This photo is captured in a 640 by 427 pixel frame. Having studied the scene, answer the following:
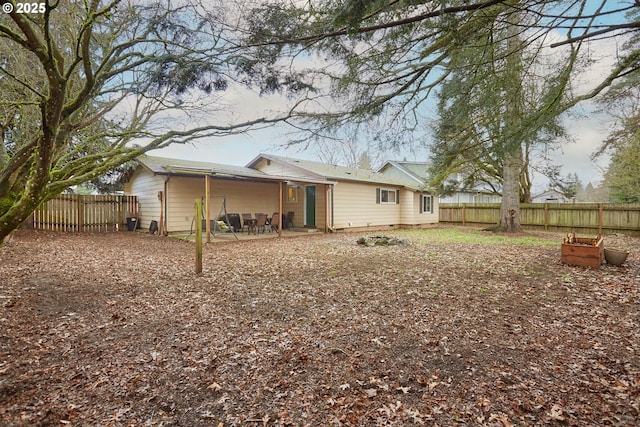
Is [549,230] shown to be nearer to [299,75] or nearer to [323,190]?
[323,190]

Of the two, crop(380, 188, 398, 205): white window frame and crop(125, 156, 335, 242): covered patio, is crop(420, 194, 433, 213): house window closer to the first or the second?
crop(380, 188, 398, 205): white window frame

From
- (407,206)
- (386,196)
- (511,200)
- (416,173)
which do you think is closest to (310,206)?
(386,196)

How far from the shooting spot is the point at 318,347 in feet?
10.1

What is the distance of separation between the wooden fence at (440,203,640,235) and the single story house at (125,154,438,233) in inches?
164

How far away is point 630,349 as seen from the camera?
9.73 feet

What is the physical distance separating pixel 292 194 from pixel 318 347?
12706 millimetres

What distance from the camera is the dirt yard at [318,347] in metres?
2.21

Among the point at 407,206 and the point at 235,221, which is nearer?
the point at 235,221

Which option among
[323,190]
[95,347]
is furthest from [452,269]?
[323,190]

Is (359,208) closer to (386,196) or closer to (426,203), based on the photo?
(386,196)

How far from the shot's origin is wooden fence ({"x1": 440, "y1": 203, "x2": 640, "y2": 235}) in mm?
12725

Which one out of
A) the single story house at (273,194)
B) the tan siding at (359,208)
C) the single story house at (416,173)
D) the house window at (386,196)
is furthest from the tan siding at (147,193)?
the single story house at (416,173)

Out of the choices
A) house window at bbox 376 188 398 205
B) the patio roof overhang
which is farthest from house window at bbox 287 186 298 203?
house window at bbox 376 188 398 205

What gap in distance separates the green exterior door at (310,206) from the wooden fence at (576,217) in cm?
1061
